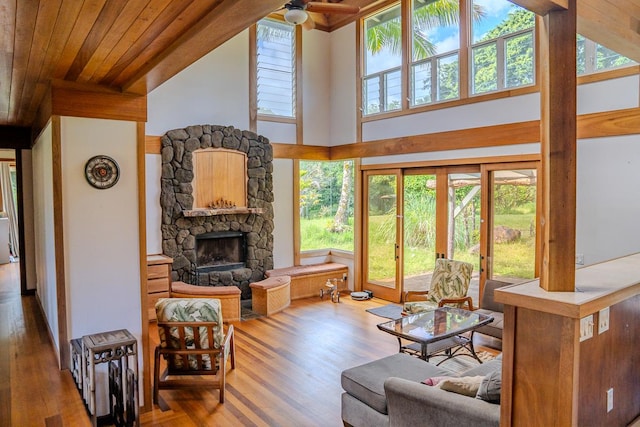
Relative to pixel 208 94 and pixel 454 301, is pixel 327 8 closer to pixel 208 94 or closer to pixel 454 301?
pixel 208 94

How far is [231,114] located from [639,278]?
20.1ft

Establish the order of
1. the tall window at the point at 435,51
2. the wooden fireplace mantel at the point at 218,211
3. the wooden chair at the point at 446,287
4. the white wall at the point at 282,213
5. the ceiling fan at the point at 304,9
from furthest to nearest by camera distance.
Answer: the white wall at the point at 282,213
the wooden fireplace mantel at the point at 218,211
the tall window at the point at 435,51
the wooden chair at the point at 446,287
the ceiling fan at the point at 304,9

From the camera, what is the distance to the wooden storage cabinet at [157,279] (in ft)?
19.3

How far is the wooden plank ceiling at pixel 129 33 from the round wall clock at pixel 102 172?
0.58 m

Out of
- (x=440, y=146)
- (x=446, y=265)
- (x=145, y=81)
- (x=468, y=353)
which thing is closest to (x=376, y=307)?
(x=446, y=265)

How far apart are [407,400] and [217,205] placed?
506cm

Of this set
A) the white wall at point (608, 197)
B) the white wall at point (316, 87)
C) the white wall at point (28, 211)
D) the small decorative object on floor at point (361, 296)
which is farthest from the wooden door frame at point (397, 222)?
the white wall at point (28, 211)

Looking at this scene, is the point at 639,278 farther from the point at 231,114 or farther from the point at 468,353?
the point at 231,114

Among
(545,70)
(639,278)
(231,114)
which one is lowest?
(639,278)

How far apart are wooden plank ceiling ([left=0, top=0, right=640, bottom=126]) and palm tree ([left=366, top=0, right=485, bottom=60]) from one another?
3648 millimetres

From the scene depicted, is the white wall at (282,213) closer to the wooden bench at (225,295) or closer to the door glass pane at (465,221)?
the wooden bench at (225,295)

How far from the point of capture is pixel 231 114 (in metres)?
7.12

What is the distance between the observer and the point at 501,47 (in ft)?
18.2

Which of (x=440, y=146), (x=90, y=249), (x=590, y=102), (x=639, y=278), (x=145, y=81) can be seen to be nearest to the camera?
(x=639, y=278)
